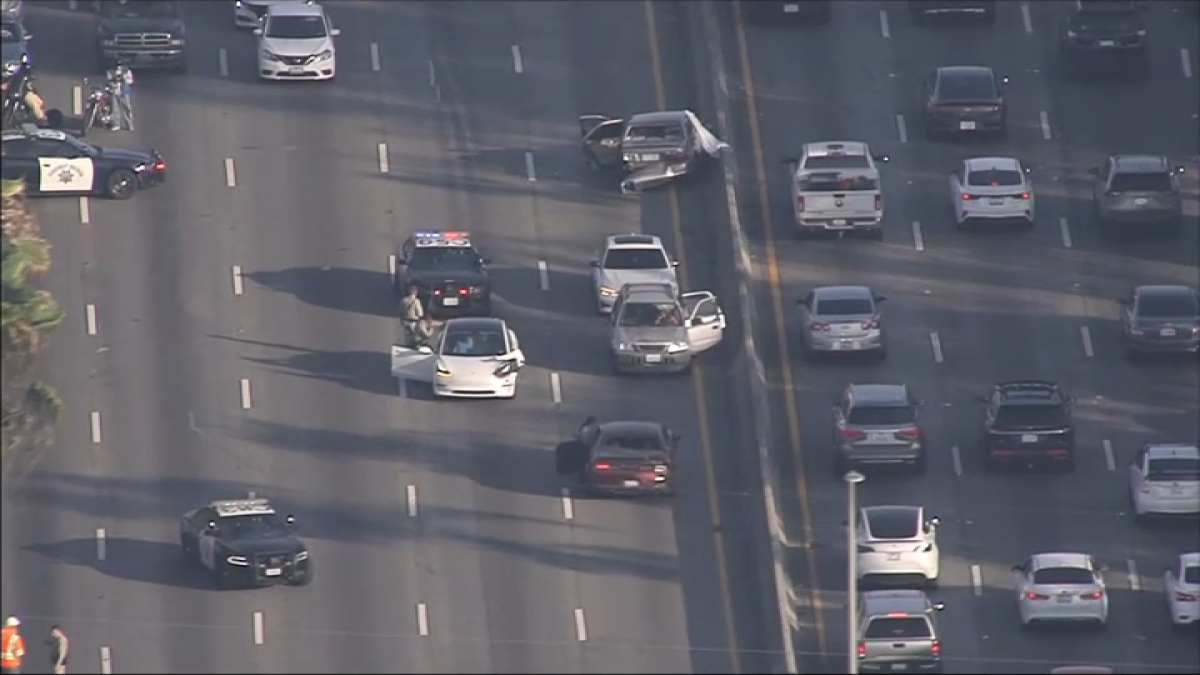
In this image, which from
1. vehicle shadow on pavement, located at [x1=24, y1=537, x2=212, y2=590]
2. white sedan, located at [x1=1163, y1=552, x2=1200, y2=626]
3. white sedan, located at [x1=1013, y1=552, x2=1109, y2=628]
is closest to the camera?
white sedan, located at [x1=1163, y1=552, x2=1200, y2=626]

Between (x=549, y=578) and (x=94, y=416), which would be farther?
(x=94, y=416)

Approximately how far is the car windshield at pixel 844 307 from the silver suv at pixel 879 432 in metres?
4.62

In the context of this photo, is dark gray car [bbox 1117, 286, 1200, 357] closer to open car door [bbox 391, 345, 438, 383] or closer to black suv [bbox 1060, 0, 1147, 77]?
black suv [bbox 1060, 0, 1147, 77]

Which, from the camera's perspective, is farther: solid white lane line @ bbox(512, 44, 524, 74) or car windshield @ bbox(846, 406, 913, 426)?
solid white lane line @ bbox(512, 44, 524, 74)

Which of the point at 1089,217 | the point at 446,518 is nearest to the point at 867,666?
the point at 446,518

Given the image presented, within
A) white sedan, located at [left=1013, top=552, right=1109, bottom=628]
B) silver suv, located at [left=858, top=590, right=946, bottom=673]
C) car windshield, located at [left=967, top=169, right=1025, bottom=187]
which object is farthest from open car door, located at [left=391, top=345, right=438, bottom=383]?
white sedan, located at [left=1013, top=552, right=1109, bottom=628]

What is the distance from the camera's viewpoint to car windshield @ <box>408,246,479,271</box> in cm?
8594

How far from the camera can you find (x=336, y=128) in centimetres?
9438

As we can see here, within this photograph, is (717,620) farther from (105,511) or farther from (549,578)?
(105,511)

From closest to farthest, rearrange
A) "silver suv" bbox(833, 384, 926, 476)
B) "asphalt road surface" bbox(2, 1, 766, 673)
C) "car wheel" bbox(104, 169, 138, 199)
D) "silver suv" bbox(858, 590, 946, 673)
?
"silver suv" bbox(858, 590, 946, 673) → "asphalt road surface" bbox(2, 1, 766, 673) → "silver suv" bbox(833, 384, 926, 476) → "car wheel" bbox(104, 169, 138, 199)

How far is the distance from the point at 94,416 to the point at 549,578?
1176 cm

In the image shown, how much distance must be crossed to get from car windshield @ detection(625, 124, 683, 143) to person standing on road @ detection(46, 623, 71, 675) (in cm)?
2411

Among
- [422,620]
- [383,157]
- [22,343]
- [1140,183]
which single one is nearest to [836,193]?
[1140,183]

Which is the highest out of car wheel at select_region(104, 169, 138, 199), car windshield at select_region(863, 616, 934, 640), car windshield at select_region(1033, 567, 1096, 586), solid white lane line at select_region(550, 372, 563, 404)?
car wheel at select_region(104, 169, 138, 199)
